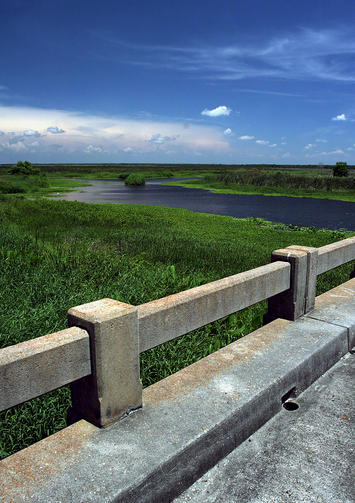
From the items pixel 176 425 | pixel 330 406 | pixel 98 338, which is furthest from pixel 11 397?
pixel 330 406

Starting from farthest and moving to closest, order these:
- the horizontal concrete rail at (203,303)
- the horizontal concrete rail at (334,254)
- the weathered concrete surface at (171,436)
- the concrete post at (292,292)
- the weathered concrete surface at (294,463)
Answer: the horizontal concrete rail at (334,254) < the concrete post at (292,292) < the horizontal concrete rail at (203,303) < the weathered concrete surface at (294,463) < the weathered concrete surface at (171,436)

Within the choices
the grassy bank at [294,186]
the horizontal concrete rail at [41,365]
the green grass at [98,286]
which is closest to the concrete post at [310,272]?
the green grass at [98,286]

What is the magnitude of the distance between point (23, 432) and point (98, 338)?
1169 millimetres

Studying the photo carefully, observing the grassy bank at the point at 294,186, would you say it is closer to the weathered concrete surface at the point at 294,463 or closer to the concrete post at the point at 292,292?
the concrete post at the point at 292,292

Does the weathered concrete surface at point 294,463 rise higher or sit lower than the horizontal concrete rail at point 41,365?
lower

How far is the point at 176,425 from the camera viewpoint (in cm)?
243

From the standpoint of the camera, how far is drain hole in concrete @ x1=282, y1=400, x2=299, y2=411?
10.1ft

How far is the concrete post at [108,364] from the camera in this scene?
89.7 inches

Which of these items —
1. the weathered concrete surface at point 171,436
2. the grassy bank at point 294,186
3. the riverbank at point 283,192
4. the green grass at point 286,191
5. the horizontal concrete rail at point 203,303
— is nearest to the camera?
the weathered concrete surface at point 171,436

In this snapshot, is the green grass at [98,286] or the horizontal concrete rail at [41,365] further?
the green grass at [98,286]

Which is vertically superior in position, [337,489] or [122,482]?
[122,482]

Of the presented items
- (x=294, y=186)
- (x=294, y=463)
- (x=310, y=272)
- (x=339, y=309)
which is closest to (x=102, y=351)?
(x=294, y=463)

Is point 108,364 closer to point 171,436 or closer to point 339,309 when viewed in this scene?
point 171,436

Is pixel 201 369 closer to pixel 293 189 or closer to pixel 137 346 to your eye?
pixel 137 346
